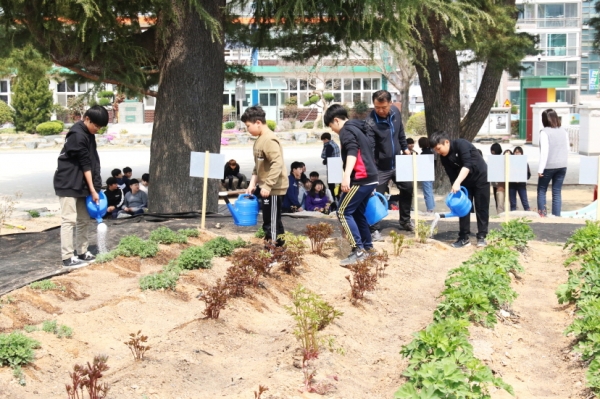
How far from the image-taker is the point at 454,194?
32.8 feet

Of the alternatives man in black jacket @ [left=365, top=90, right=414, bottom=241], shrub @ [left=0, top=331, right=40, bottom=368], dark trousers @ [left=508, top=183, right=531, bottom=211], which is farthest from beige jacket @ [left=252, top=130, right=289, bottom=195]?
dark trousers @ [left=508, top=183, right=531, bottom=211]

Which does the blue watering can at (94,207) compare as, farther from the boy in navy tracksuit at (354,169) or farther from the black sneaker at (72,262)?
the boy in navy tracksuit at (354,169)

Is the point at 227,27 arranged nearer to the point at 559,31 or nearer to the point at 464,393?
the point at 464,393

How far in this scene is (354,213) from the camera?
8977mm

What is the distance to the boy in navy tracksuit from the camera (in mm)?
8633

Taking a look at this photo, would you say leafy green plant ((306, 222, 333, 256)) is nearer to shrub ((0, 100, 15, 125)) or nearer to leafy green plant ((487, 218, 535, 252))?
leafy green plant ((487, 218, 535, 252))

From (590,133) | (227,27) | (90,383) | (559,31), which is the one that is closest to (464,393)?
(90,383)

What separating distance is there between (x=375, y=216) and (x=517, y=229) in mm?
1756

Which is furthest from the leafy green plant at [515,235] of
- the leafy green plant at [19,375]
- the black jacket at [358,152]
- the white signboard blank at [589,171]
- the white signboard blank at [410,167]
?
the leafy green plant at [19,375]

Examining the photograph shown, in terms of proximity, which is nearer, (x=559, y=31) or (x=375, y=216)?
(x=375, y=216)

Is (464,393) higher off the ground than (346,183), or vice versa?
(346,183)

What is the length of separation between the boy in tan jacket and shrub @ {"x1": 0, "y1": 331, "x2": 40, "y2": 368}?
11.3ft

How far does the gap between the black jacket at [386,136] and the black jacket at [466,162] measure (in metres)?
0.63

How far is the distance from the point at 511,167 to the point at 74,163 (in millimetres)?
5462
